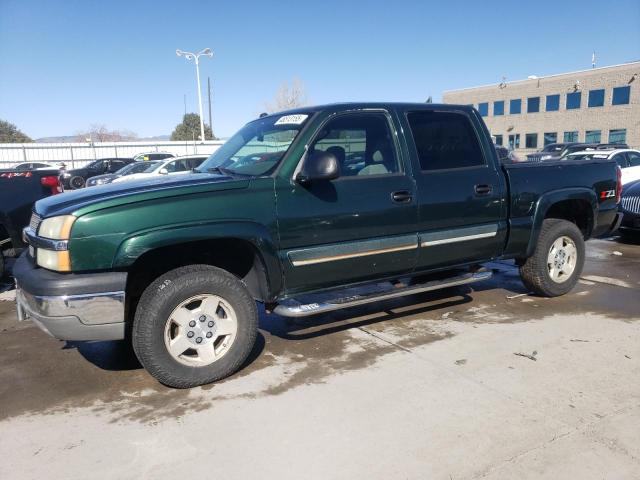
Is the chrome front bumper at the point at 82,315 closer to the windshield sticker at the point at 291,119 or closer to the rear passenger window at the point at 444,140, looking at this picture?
the windshield sticker at the point at 291,119

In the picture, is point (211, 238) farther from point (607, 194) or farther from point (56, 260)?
point (607, 194)

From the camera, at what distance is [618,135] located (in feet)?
135

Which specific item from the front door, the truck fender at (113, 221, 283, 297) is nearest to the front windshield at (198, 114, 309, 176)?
the front door

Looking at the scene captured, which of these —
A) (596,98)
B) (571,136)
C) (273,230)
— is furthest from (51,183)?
(571,136)

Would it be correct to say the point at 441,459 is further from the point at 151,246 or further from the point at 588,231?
the point at 588,231

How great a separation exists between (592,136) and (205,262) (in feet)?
151

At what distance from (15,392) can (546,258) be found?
491 centimetres

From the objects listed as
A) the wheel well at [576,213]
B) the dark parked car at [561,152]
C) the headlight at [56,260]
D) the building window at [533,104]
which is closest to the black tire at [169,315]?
the headlight at [56,260]

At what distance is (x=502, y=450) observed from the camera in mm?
2787

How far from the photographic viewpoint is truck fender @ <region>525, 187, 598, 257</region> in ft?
16.7

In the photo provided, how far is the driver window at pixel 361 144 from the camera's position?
4.14 m

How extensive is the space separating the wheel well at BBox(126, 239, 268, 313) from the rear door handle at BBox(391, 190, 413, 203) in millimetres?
1215

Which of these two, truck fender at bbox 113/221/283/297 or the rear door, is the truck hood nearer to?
truck fender at bbox 113/221/283/297

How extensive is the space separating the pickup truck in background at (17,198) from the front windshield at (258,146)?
3183mm
